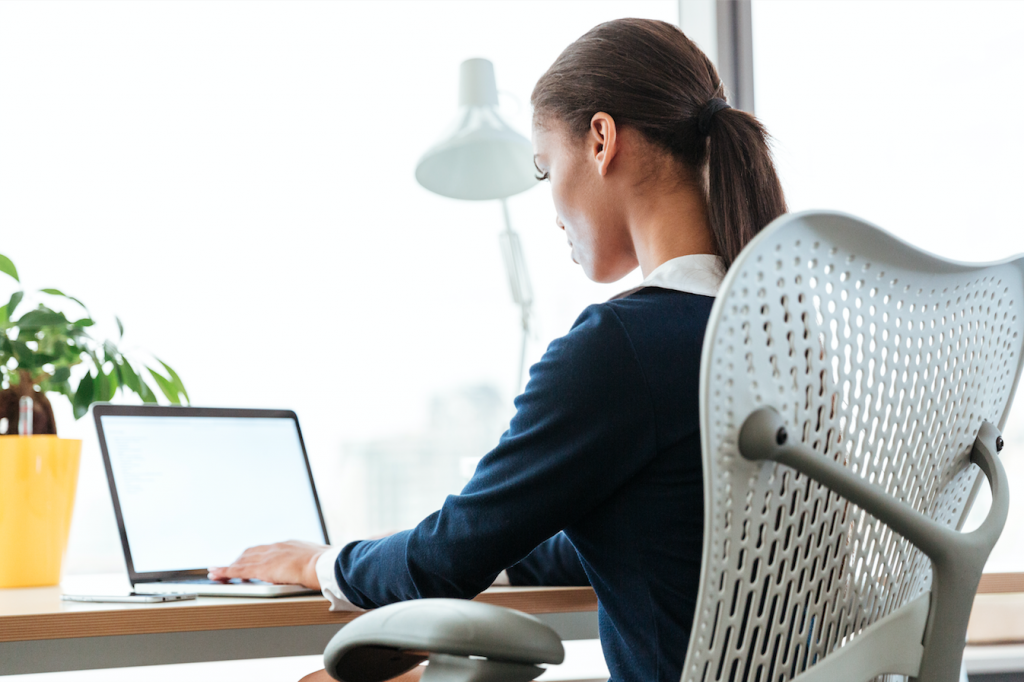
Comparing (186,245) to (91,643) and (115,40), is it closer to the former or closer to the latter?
(115,40)

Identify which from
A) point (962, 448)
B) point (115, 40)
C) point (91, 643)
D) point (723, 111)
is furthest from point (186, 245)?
point (962, 448)

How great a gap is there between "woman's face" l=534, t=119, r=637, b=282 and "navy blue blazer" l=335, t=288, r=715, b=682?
21 centimetres

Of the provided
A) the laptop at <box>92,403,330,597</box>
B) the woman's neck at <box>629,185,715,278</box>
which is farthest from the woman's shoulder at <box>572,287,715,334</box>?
the laptop at <box>92,403,330,597</box>

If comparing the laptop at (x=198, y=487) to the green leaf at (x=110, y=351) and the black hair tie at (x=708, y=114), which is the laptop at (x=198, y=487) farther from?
the black hair tie at (x=708, y=114)

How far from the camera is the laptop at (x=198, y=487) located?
1.12 meters

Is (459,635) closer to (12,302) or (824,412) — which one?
(824,412)

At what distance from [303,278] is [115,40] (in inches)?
22.9

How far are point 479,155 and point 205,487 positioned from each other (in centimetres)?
70

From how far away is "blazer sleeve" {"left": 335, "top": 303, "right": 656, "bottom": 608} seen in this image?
667 mm

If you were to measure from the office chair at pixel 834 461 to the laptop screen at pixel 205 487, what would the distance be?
2.01 feet

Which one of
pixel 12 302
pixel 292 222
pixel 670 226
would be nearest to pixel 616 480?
pixel 670 226

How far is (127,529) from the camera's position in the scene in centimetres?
110

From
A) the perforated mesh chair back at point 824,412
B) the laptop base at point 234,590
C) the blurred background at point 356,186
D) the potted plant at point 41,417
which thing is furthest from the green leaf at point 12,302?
the perforated mesh chair back at point 824,412

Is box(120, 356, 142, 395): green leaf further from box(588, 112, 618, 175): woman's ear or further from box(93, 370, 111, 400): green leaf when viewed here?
box(588, 112, 618, 175): woman's ear
